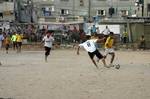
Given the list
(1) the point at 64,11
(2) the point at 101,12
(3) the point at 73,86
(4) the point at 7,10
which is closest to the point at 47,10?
(1) the point at 64,11

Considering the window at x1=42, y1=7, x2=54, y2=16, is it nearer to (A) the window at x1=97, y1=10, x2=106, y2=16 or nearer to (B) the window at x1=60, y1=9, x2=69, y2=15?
(B) the window at x1=60, y1=9, x2=69, y2=15

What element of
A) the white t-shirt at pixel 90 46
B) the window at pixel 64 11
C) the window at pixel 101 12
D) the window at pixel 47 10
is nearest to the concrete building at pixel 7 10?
the window at pixel 47 10

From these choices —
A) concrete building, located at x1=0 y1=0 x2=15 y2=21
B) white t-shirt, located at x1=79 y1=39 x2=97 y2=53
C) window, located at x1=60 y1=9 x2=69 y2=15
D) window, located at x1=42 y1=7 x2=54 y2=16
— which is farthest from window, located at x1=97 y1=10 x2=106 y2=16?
white t-shirt, located at x1=79 y1=39 x2=97 y2=53

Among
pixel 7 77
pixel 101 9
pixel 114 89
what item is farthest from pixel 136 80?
pixel 101 9

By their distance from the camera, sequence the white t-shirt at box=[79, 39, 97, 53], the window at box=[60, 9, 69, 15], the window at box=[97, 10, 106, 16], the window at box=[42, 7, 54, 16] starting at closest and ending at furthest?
the white t-shirt at box=[79, 39, 97, 53] < the window at box=[42, 7, 54, 16] < the window at box=[60, 9, 69, 15] < the window at box=[97, 10, 106, 16]

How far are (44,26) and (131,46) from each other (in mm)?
15944

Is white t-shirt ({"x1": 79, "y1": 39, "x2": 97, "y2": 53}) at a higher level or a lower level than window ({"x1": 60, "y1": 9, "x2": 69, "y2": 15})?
higher

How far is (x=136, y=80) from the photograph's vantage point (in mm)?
17000

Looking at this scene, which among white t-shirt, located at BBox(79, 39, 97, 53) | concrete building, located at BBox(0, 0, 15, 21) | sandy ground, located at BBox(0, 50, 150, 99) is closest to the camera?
sandy ground, located at BBox(0, 50, 150, 99)

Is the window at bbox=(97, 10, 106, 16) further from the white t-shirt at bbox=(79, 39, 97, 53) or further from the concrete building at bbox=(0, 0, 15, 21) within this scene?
the white t-shirt at bbox=(79, 39, 97, 53)

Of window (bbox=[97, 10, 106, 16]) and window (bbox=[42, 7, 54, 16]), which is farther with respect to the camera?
window (bbox=[97, 10, 106, 16])

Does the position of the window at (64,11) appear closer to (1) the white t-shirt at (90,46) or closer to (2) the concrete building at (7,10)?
(2) the concrete building at (7,10)

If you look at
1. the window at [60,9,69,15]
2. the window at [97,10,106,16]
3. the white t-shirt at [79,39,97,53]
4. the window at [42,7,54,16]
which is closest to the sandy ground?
the white t-shirt at [79,39,97,53]

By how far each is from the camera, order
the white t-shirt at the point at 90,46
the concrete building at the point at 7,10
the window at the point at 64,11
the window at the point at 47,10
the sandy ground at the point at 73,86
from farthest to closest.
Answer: the window at the point at 64,11 < the window at the point at 47,10 < the concrete building at the point at 7,10 < the white t-shirt at the point at 90,46 < the sandy ground at the point at 73,86
